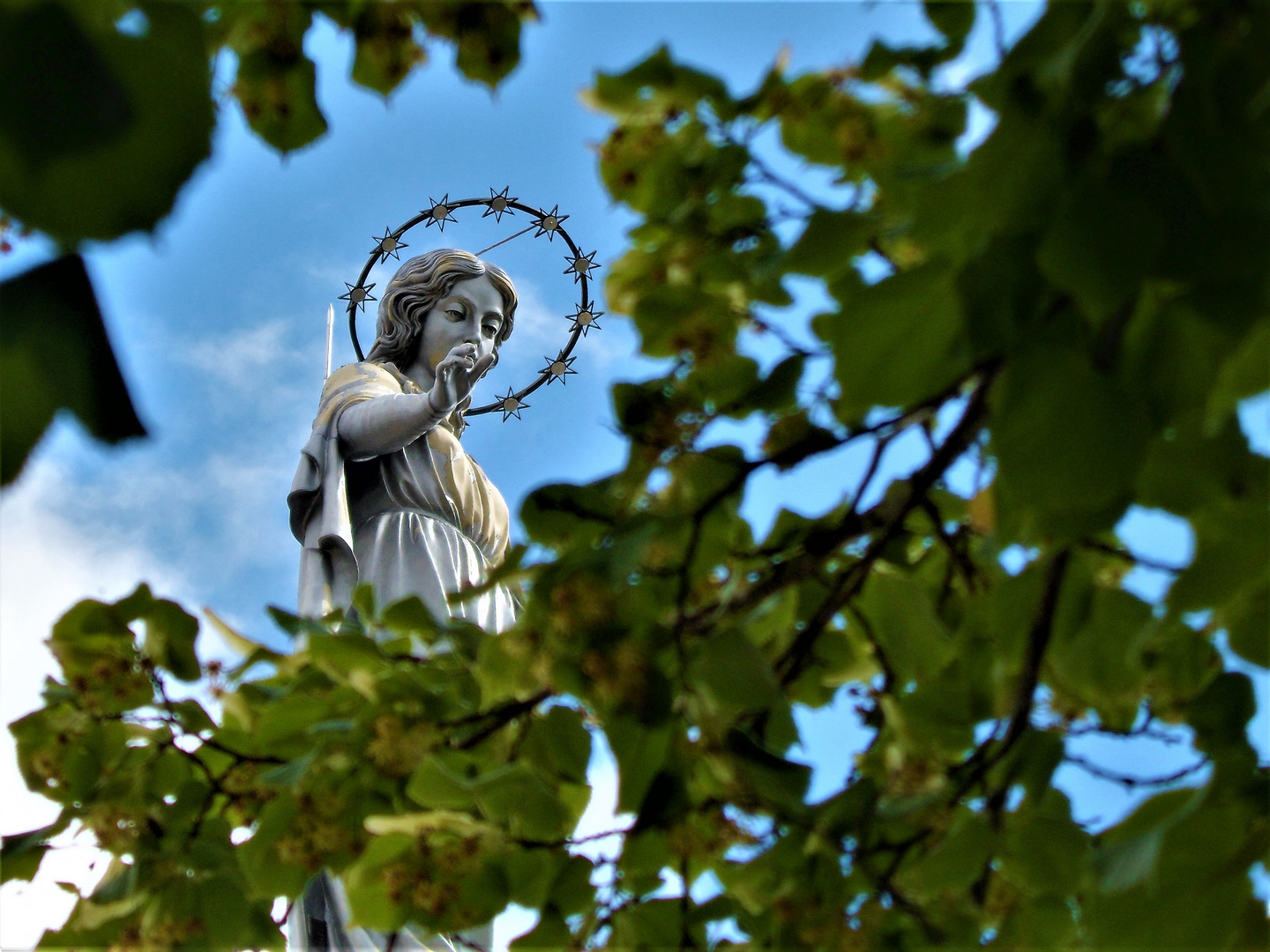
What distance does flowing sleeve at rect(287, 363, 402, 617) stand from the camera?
390 centimetres

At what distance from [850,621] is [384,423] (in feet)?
8.42

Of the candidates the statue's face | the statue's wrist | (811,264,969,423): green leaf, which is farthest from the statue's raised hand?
(811,264,969,423): green leaf

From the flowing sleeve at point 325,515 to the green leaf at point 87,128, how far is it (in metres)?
3.22

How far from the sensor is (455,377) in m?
3.94

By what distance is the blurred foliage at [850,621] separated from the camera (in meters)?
1.00

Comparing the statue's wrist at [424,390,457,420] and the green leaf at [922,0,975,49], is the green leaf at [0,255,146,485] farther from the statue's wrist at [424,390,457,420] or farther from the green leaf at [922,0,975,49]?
the statue's wrist at [424,390,457,420]

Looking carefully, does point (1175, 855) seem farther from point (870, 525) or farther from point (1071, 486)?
point (870, 525)

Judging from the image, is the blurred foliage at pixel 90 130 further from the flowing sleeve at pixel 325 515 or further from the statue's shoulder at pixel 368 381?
the statue's shoulder at pixel 368 381

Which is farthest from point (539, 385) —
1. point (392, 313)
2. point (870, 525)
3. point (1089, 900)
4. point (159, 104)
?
point (159, 104)

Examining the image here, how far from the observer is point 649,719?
1347 millimetres

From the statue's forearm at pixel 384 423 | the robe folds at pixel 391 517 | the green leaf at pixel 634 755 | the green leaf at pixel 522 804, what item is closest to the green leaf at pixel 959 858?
the green leaf at pixel 634 755

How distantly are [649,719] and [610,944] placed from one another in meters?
0.45

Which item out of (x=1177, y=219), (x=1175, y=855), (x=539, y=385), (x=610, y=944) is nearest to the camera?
(x=1177, y=219)

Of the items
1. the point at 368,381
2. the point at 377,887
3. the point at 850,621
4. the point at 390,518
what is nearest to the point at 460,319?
the point at 368,381
